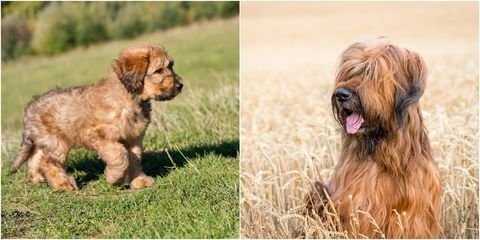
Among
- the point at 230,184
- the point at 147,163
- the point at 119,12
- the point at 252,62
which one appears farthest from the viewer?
the point at 252,62

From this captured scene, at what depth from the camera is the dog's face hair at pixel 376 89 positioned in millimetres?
5094

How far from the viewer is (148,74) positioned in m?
6.14

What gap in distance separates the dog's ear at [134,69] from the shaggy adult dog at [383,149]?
1.80 metres

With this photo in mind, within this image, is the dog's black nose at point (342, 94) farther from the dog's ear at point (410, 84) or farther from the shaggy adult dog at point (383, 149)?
the dog's ear at point (410, 84)

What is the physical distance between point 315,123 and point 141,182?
1.86 m

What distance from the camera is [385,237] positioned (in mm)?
5520

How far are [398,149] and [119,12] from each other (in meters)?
5.98

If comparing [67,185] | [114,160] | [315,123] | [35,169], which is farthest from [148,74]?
[315,123]

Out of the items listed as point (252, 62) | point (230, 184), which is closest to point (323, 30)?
point (252, 62)

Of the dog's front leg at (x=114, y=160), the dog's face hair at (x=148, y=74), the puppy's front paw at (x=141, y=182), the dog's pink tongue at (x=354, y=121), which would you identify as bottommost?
the puppy's front paw at (x=141, y=182)

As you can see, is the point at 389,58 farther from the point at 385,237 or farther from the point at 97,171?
the point at 97,171

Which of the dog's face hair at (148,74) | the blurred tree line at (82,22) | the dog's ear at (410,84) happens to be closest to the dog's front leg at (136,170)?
the dog's face hair at (148,74)

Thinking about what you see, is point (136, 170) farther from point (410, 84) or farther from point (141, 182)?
Answer: point (410, 84)

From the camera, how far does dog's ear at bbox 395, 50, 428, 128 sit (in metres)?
5.16
